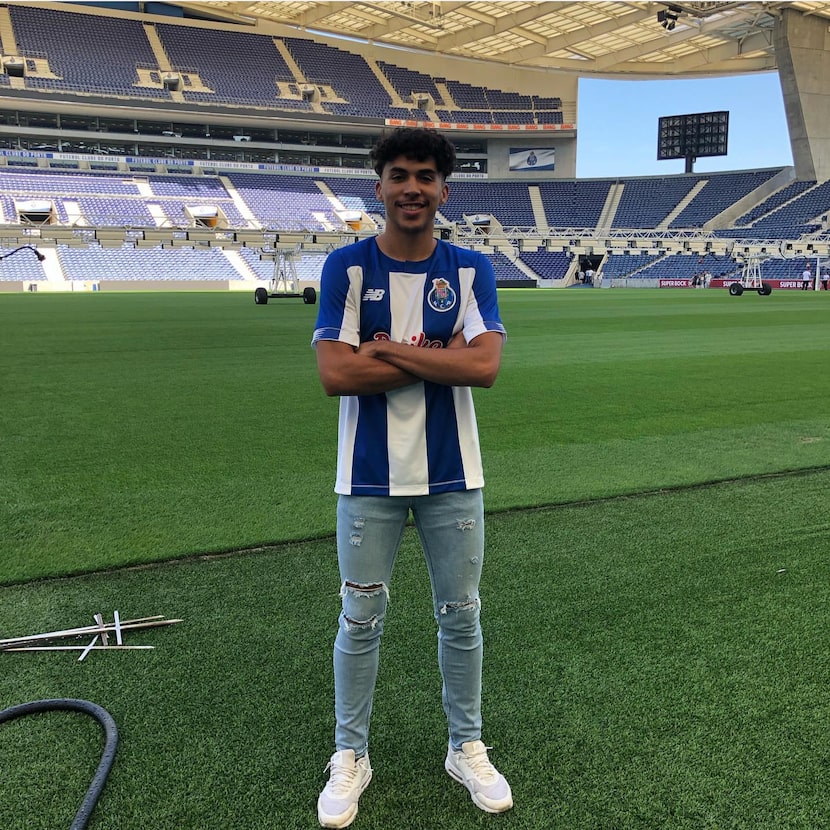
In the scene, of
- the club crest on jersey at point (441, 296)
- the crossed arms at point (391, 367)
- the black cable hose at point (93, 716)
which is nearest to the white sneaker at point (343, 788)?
the black cable hose at point (93, 716)

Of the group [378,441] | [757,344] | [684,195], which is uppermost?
[684,195]

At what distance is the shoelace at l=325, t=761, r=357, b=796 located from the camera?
2.47m

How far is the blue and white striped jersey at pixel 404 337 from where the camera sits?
243 centimetres

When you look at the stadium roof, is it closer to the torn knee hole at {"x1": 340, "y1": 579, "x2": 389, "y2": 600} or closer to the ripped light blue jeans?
the ripped light blue jeans

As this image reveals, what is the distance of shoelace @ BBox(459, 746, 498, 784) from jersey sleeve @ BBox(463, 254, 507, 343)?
1394mm

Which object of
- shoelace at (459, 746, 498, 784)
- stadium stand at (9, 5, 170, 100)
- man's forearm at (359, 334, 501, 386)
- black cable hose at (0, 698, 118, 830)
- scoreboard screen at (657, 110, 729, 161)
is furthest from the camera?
scoreboard screen at (657, 110, 729, 161)

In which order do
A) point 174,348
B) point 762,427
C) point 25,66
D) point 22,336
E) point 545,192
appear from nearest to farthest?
1. point 762,427
2. point 174,348
3. point 22,336
4. point 25,66
5. point 545,192

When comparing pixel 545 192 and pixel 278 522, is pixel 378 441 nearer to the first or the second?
pixel 278 522

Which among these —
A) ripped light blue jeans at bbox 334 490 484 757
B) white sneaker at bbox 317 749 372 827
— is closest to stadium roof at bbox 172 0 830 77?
ripped light blue jeans at bbox 334 490 484 757

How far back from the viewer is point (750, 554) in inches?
179

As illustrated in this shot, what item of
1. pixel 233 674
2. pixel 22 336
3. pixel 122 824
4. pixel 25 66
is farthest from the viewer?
pixel 25 66

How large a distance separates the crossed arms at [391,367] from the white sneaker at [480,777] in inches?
49.6

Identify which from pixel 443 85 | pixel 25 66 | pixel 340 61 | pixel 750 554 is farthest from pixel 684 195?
pixel 750 554

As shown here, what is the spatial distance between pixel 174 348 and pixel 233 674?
12.1 metres
